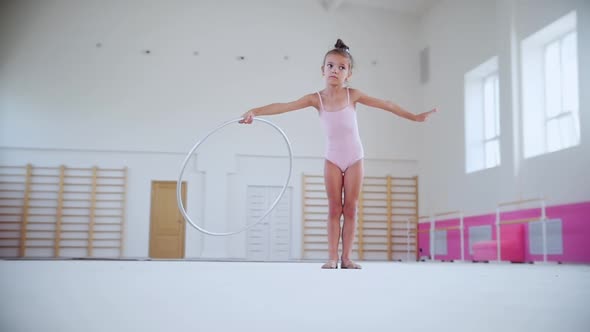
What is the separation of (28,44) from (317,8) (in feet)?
19.0

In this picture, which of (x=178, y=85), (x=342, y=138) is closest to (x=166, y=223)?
(x=178, y=85)

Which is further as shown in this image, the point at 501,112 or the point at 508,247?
the point at 501,112

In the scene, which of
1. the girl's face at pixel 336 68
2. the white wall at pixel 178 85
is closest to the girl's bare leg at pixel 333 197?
the girl's face at pixel 336 68

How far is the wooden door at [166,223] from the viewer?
11.1 meters

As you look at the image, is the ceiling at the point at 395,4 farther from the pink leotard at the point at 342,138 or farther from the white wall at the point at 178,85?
the pink leotard at the point at 342,138

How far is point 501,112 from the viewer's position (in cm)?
890

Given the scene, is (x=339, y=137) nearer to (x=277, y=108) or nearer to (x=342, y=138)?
(x=342, y=138)

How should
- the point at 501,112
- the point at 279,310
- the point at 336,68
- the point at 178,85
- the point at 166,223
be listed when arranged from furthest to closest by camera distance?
the point at 178,85, the point at 166,223, the point at 501,112, the point at 336,68, the point at 279,310

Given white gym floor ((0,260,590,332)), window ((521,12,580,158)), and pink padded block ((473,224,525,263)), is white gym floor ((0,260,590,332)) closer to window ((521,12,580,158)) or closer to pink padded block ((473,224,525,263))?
window ((521,12,580,158))

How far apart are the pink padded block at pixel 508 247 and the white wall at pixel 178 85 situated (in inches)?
148

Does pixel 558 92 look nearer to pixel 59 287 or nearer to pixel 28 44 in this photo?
pixel 59 287

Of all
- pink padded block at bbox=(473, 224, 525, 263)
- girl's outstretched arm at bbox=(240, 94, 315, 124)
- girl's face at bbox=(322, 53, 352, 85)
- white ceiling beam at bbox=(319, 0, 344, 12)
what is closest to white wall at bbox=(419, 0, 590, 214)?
pink padded block at bbox=(473, 224, 525, 263)

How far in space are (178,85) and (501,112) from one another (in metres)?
6.13

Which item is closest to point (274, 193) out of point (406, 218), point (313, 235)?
point (313, 235)
